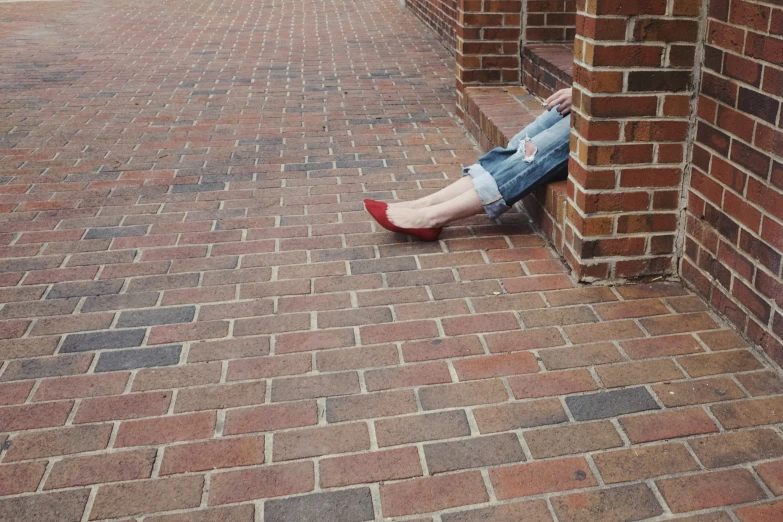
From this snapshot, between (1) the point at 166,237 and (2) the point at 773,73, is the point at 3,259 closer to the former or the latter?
(1) the point at 166,237

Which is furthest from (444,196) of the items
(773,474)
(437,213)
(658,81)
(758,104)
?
(773,474)

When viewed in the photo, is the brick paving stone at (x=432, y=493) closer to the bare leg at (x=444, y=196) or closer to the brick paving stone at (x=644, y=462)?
the brick paving stone at (x=644, y=462)

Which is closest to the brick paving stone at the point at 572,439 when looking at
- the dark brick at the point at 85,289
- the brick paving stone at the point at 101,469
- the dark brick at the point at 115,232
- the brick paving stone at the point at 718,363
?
the brick paving stone at the point at 718,363

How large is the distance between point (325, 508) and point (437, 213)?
5.64 ft

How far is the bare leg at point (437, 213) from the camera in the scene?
349 cm

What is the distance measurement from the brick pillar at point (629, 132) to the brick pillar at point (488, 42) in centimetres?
223

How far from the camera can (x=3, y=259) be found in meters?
3.42

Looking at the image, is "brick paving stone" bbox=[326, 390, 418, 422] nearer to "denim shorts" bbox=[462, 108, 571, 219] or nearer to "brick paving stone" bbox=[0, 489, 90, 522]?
"brick paving stone" bbox=[0, 489, 90, 522]

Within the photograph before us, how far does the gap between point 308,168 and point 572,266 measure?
183 centimetres

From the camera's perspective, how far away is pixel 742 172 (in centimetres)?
263

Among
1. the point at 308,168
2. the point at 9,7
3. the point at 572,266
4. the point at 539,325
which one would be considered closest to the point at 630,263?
the point at 572,266

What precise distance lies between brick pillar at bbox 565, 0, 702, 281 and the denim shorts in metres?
0.26

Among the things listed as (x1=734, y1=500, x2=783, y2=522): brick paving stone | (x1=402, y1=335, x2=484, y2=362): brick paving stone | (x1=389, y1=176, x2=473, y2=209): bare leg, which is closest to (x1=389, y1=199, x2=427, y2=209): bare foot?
(x1=389, y1=176, x2=473, y2=209): bare leg

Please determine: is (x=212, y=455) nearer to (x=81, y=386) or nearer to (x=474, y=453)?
(x=81, y=386)
